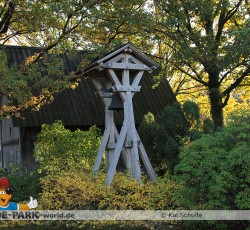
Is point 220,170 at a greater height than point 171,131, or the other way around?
point 171,131

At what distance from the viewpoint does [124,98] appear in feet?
36.4

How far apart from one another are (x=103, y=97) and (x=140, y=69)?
143 centimetres

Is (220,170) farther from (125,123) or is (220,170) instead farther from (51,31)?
(51,31)

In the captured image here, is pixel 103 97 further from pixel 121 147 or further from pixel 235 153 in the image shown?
pixel 235 153

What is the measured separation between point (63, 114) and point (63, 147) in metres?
2.95

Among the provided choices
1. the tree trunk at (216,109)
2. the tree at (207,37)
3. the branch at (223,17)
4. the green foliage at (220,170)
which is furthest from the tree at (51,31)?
the green foliage at (220,170)

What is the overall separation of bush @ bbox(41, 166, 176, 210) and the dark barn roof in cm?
563

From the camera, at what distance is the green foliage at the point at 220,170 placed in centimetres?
711

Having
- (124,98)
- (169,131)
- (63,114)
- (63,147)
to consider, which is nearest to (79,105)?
(63,114)

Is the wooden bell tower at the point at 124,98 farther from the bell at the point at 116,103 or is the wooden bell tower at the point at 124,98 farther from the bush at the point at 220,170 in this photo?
the bush at the point at 220,170

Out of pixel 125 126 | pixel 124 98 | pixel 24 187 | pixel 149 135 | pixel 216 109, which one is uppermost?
pixel 216 109

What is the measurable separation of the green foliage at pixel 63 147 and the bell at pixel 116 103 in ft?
8.84

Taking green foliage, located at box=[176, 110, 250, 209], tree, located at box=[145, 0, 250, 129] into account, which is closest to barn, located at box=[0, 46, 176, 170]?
tree, located at box=[145, 0, 250, 129]

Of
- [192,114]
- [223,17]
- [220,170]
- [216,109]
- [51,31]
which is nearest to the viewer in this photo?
[220,170]
